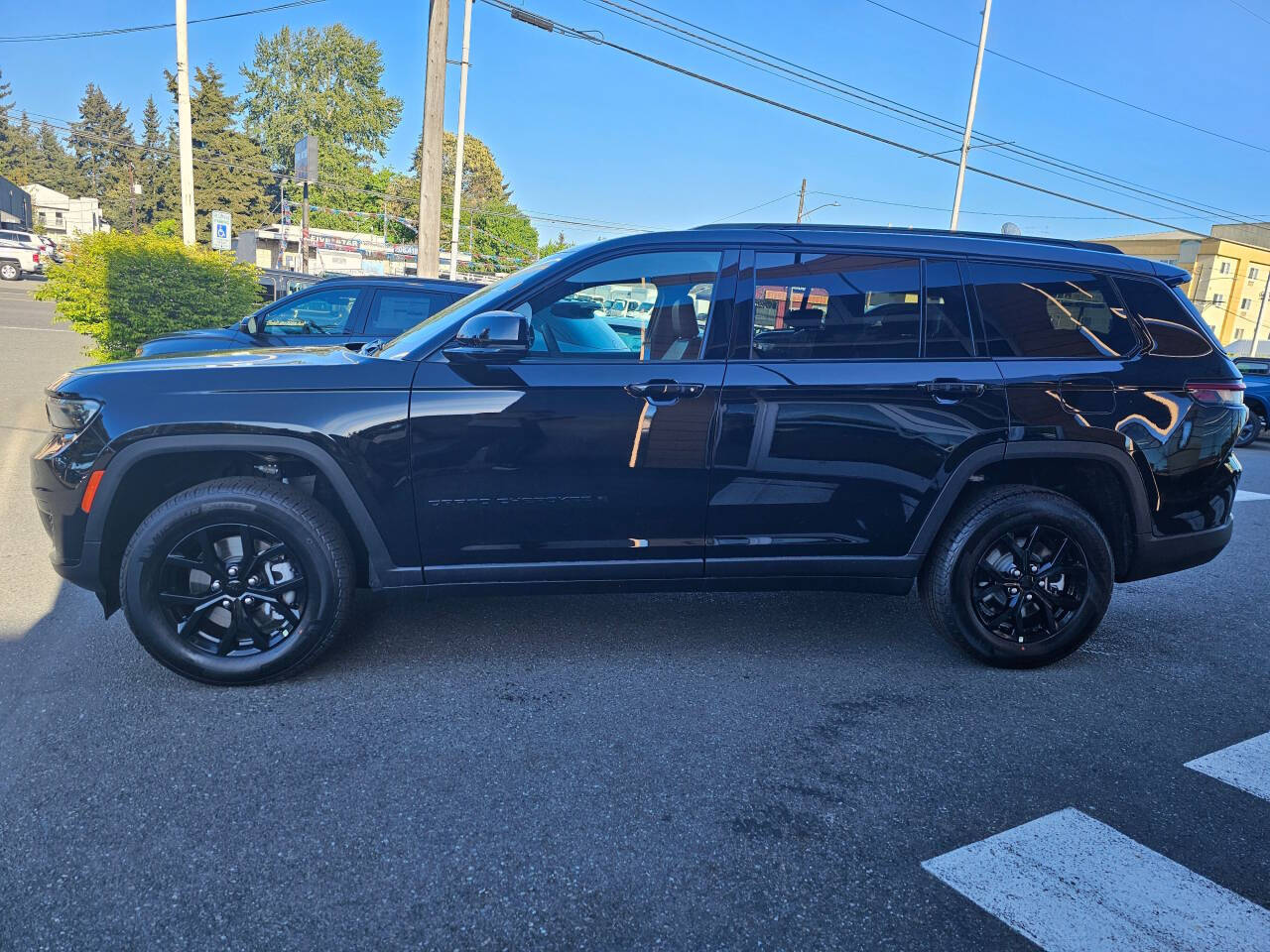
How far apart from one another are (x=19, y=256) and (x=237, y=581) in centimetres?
4389

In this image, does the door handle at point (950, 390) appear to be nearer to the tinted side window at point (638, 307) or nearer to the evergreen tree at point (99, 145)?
the tinted side window at point (638, 307)

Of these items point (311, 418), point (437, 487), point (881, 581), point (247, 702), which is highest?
point (311, 418)

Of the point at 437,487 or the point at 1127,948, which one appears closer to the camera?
the point at 1127,948

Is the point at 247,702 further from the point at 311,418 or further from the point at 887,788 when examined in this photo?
the point at 887,788

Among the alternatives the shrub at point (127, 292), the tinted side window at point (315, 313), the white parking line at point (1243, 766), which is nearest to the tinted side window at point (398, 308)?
the tinted side window at point (315, 313)

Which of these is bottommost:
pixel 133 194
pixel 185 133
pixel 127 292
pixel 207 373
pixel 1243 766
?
pixel 1243 766

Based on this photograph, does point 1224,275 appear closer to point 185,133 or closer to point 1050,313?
point 185,133

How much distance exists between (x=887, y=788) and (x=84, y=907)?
2.33m

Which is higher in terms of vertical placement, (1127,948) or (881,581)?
(881,581)

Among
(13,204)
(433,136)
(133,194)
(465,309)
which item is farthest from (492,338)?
(13,204)

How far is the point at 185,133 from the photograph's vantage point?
555 inches

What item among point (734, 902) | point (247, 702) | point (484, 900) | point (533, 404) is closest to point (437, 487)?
point (533, 404)

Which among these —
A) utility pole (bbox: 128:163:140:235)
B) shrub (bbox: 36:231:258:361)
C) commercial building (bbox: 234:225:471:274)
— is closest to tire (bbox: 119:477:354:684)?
shrub (bbox: 36:231:258:361)

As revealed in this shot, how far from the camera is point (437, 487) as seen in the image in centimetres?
329
